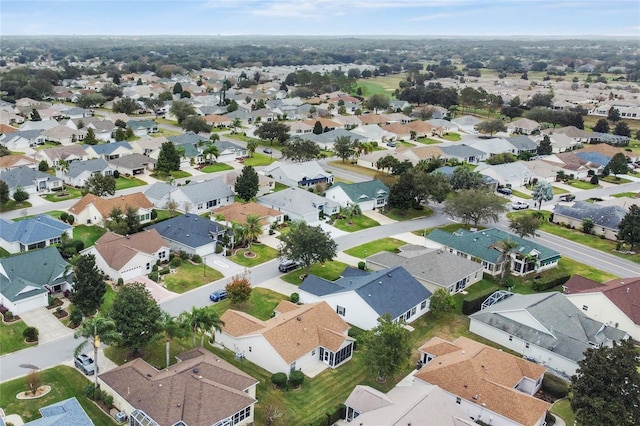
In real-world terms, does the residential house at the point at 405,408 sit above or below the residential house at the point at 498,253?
above

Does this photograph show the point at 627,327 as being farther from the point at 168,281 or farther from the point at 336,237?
the point at 168,281

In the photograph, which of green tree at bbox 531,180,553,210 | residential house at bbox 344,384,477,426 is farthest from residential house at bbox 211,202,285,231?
green tree at bbox 531,180,553,210

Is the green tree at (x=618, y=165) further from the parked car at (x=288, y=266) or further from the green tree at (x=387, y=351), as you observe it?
the green tree at (x=387, y=351)

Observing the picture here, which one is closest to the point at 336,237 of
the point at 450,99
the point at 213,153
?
the point at 213,153

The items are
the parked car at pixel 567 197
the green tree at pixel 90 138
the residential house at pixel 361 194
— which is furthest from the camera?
the green tree at pixel 90 138

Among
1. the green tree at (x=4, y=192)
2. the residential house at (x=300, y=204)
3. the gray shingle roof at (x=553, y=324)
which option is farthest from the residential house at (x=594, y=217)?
the green tree at (x=4, y=192)

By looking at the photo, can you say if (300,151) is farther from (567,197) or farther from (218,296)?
(218,296)

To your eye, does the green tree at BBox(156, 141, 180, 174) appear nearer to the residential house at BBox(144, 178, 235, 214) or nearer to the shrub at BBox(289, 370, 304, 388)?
the residential house at BBox(144, 178, 235, 214)

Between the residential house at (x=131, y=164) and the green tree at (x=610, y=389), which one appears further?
the residential house at (x=131, y=164)
